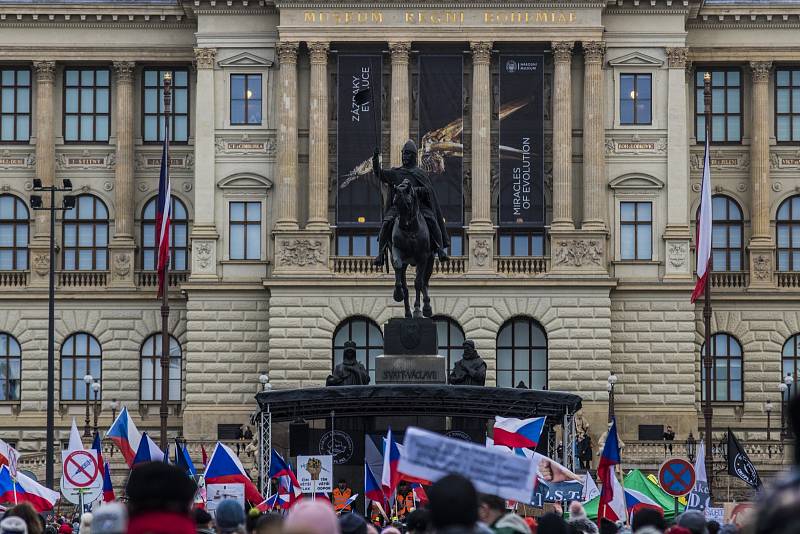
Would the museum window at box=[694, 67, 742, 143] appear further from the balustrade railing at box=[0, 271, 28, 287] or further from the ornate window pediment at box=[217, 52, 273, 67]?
the balustrade railing at box=[0, 271, 28, 287]

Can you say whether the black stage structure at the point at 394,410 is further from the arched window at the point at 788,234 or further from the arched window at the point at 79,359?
the arched window at the point at 788,234

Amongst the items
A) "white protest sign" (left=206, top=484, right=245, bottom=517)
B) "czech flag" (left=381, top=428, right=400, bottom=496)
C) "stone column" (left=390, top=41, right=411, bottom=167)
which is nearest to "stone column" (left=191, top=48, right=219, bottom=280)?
"stone column" (left=390, top=41, right=411, bottom=167)

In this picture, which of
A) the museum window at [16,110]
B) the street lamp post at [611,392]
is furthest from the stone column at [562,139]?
the museum window at [16,110]

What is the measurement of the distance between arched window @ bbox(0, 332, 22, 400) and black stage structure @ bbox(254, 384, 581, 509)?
110ft

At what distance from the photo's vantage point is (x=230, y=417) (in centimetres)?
6969

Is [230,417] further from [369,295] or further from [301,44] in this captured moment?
[301,44]

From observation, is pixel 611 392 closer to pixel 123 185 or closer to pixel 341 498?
pixel 123 185

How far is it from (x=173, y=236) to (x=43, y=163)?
17.5 ft

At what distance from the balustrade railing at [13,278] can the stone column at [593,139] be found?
66.1 ft

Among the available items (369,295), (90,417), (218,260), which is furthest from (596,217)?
(90,417)

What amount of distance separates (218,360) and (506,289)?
10.3 metres

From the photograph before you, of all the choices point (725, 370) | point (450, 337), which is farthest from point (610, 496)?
point (725, 370)

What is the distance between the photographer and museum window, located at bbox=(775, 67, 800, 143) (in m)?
73.4

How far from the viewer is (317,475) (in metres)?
34.2
